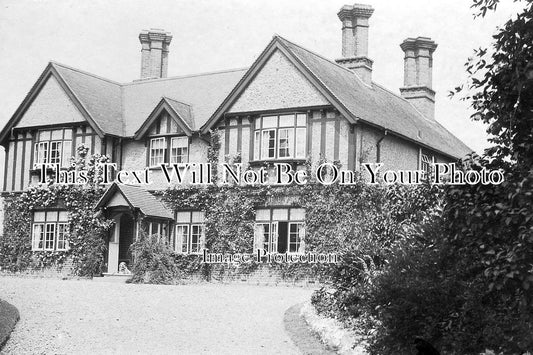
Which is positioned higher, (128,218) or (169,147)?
(169,147)

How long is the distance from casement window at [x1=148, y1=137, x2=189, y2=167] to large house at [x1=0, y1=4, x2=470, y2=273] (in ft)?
0.14

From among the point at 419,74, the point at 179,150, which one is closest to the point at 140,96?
the point at 179,150

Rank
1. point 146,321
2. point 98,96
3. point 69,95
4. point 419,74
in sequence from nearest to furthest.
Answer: point 146,321, point 69,95, point 98,96, point 419,74

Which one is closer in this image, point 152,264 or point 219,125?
point 152,264

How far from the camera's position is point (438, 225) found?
9469 millimetres

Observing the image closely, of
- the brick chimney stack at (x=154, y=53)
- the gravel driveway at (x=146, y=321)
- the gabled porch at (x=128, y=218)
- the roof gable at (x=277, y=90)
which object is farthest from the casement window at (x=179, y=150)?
the gravel driveway at (x=146, y=321)

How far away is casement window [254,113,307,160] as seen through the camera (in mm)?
25906

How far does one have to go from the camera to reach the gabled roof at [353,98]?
2538 centimetres

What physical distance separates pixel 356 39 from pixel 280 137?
23.6 ft

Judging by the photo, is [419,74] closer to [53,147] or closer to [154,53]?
[154,53]

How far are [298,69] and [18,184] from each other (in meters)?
13.3

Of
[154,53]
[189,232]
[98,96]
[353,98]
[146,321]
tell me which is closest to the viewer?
[146,321]

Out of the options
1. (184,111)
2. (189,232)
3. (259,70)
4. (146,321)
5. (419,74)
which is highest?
(419,74)

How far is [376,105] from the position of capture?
29.4 m
